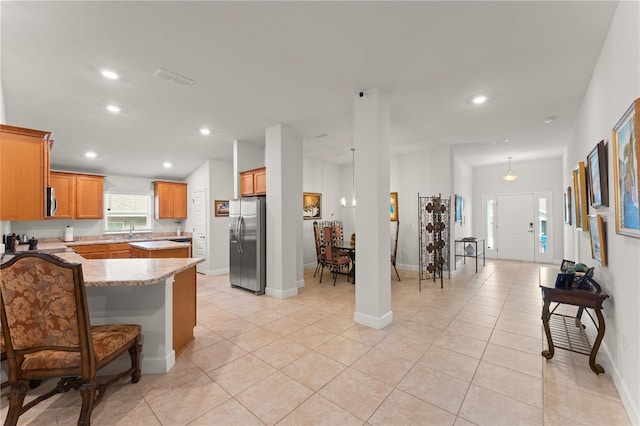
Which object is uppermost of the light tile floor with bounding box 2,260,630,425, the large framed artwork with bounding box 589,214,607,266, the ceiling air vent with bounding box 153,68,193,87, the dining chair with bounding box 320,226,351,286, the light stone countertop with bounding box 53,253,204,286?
the ceiling air vent with bounding box 153,68,193,87

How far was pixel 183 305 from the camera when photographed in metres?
2.76

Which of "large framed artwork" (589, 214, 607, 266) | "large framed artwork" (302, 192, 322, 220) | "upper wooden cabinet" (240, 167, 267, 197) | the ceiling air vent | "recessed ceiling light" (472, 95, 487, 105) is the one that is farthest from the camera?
"large framed artwork" (302, 192, 322, 220)

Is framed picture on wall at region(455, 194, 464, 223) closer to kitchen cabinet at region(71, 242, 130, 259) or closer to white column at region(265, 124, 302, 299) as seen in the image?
white column at region(265, 124, 302, 299)

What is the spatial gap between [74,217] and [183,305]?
474 cm

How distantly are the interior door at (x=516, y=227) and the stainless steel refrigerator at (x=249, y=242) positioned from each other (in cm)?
704

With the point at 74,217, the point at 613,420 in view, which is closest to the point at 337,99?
the point at 613,420

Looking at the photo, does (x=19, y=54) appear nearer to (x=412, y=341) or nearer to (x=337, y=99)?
(x=337, y=99)

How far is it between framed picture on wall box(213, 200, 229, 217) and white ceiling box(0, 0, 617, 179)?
1842 mm

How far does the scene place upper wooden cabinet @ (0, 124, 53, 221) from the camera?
2484 mm

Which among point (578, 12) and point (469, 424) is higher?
point (578, 12)

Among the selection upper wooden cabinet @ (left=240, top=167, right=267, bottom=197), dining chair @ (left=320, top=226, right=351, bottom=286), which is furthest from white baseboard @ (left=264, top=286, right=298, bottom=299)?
upper wooden cabinet @ (left=240, top=167, right=267, bottom=197)

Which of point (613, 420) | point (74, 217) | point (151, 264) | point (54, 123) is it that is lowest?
point (613, 420)

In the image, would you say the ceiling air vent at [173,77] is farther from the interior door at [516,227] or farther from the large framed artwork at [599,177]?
the interior door at [516,227]

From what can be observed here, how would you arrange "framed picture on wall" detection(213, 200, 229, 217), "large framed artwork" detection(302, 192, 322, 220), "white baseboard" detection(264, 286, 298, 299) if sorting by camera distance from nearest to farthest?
"white baseboard" detection(264, 286, 298, 299) → "framed picture on wall" detection(213, 200, 229, 217) → "large framed artwork" detection(302, 192, 322, 220)
